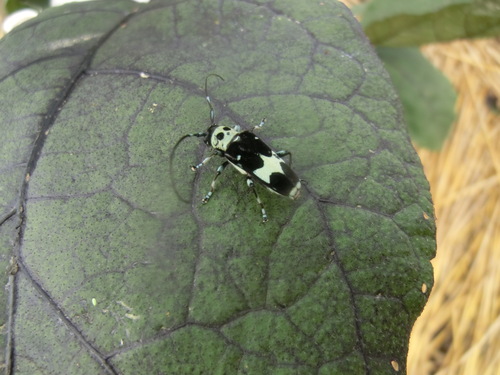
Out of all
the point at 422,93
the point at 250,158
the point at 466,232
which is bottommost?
the point at 466,232

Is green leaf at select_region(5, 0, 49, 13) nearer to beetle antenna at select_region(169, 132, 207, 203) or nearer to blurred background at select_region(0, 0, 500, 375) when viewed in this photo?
blurred background at select_region(0, 0, 500, 375)

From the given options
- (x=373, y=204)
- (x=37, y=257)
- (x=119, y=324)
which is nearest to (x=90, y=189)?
(x=37, y=257)

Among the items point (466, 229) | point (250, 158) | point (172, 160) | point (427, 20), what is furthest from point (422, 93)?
point (172, 160)

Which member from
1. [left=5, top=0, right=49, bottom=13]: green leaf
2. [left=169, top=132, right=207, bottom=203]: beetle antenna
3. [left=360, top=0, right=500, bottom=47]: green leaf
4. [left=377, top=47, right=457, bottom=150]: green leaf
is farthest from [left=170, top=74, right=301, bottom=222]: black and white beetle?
[left=377, top=47, right=457, bottom=150]: green leaf

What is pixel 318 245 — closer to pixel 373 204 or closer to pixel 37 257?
Result: pixel 373 204

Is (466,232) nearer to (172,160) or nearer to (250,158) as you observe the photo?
(250,158)

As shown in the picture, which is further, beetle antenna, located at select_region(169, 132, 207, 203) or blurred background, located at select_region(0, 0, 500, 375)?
blurred background, located at select_region(0, 0, 500, 375)
